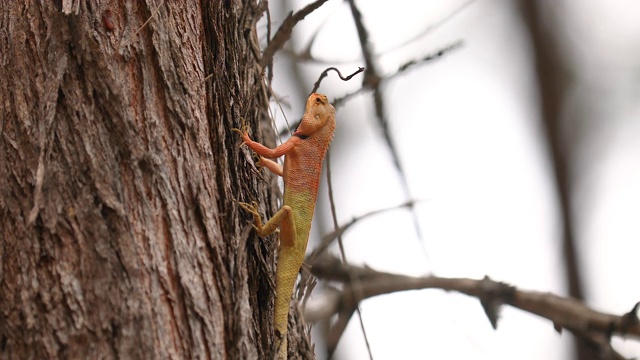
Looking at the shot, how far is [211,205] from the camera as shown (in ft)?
9.67

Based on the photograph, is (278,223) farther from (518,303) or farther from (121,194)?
(518,303)

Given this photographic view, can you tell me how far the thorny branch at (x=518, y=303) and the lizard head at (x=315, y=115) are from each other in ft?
2.94

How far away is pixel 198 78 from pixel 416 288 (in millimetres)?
2527

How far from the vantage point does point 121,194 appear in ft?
9.01

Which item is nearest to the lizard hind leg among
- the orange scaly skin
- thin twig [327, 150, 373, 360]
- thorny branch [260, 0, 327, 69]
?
the orange scaly skin

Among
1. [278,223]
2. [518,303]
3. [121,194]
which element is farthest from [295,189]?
[518,303]

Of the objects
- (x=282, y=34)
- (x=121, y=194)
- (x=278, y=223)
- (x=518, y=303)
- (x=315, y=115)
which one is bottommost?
(x=518, y=303)

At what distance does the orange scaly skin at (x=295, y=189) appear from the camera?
130 inches

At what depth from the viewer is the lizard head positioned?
418 centimetres

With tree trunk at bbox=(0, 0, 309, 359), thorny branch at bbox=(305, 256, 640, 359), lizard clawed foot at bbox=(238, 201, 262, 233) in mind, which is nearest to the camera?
tree trunk at bbox=(0, 0, 309, 359)

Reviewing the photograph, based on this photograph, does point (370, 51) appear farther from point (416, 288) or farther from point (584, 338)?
point (584, 338)

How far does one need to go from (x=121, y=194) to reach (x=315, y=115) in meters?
1.74

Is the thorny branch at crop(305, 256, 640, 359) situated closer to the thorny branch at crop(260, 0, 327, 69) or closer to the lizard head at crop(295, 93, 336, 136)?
the lizard head at crop(295, 93, 336, 136)

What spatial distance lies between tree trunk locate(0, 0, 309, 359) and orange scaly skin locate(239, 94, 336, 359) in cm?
9
